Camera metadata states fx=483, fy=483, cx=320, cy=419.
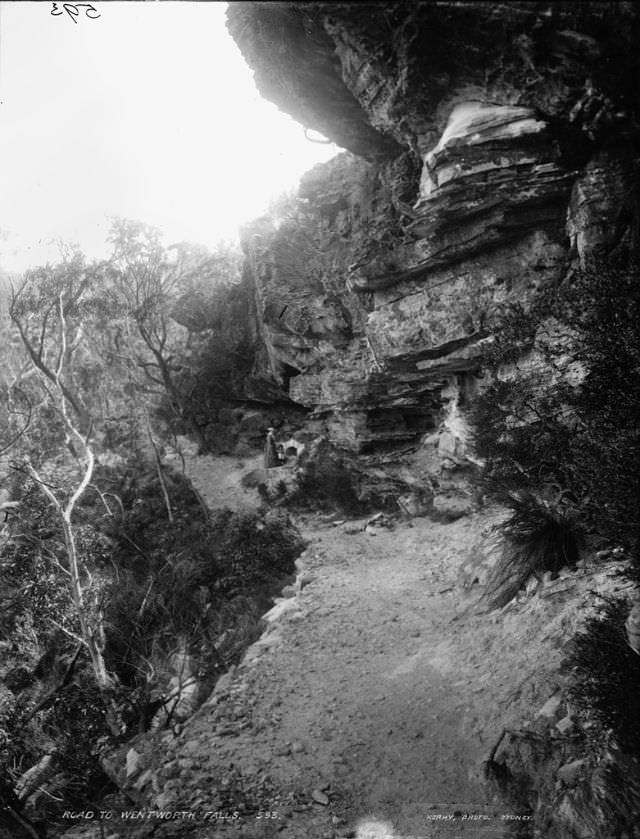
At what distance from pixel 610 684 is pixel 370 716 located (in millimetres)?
3081

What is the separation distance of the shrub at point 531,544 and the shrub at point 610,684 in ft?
7.63

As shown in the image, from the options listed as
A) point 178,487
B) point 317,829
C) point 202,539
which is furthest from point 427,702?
point 178,487

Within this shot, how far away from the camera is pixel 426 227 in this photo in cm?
923

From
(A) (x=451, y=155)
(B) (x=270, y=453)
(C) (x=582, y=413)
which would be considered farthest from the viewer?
(B) (x=270, y=453)

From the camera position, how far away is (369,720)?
18.1 feet

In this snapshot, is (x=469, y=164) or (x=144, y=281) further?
(x=144, y=281)

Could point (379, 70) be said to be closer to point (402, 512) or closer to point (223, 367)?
point (402, 512)

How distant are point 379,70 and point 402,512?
374 inches

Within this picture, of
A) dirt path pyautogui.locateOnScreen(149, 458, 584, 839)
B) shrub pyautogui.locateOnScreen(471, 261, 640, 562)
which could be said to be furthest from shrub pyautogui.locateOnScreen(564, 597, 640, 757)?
dirt path pyautogui.locateOnScreen(149, 458, 584, 839)

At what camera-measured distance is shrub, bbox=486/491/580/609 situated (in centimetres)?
A: 609

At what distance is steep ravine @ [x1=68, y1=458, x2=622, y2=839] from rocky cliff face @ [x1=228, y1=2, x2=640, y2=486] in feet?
15.9

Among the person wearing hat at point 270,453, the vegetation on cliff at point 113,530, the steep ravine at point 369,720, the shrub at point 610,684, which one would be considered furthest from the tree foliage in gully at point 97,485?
the shrub at point 610,684

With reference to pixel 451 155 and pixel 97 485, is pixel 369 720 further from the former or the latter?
pixel 97 485

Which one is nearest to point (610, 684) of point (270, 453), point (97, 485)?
point (270, 453)
